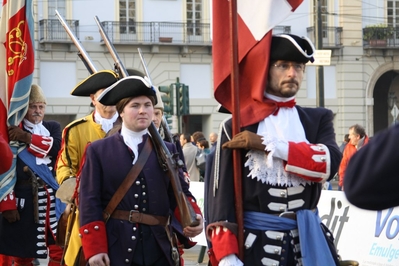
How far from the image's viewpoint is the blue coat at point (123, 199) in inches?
222

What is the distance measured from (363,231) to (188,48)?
3343cm

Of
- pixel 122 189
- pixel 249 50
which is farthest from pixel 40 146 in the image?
pixel 249 50

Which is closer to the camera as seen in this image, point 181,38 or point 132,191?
point 132,191

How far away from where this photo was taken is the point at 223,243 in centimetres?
483

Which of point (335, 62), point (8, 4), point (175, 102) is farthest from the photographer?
point (335, 62)

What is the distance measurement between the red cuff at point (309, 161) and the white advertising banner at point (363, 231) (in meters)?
3.98

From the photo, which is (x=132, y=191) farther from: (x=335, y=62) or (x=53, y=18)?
(x=335, y=62)

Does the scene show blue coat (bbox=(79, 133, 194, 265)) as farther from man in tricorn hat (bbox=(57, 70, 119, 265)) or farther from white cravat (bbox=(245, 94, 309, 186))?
man in tricorn hat (bbox=(57, 70, 119, 265))

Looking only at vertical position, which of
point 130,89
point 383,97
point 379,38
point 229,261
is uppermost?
point 379,38

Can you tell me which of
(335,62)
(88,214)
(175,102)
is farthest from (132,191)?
(335,62)

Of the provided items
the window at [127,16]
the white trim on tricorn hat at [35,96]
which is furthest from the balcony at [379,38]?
the white trim on tricorn hat at [35,96]

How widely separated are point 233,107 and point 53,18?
36.6m

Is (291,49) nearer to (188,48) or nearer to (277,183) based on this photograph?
(277,183)

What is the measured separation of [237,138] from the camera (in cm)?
487
